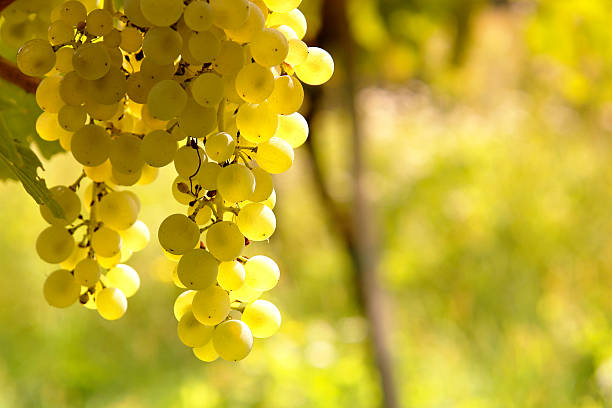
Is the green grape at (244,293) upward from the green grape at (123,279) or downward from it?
upward

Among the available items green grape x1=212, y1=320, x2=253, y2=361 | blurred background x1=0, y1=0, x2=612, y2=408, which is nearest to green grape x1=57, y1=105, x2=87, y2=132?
green grape x1=212, y1=320, x2=253, y2=361

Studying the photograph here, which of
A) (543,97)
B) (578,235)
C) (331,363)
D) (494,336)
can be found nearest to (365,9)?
(331,363)

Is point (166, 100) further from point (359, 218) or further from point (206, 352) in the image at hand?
point (359, 218)

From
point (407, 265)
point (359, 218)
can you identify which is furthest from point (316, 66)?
point (407, 265)

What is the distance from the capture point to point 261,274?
0.28 metres

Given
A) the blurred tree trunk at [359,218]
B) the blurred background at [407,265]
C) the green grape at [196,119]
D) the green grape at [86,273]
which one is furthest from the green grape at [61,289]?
the blurred tree trunk at [359,218]

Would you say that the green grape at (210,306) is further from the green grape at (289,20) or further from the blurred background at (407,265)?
the blurred background at (407,265)

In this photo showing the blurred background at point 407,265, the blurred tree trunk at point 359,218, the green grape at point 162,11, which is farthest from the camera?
the blurred background at point 407,265

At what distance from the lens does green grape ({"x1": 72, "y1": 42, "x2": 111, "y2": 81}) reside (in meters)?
0.24

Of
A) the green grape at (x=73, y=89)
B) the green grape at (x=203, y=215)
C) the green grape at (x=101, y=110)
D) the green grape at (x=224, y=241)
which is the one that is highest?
the green grape at (x=73, y=89)

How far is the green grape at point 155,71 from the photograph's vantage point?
0.24 m

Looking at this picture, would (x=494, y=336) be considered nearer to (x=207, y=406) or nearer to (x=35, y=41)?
(x=207, y=406)

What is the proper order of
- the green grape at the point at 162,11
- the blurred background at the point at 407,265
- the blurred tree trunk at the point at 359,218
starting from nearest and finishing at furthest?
1. the green grape at the point at 162,11
2. the blurred tree trunk at the point at 359,218
3. the blurred background at the point at 407,265

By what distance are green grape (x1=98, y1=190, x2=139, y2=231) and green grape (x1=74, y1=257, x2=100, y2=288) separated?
2 centimetres
